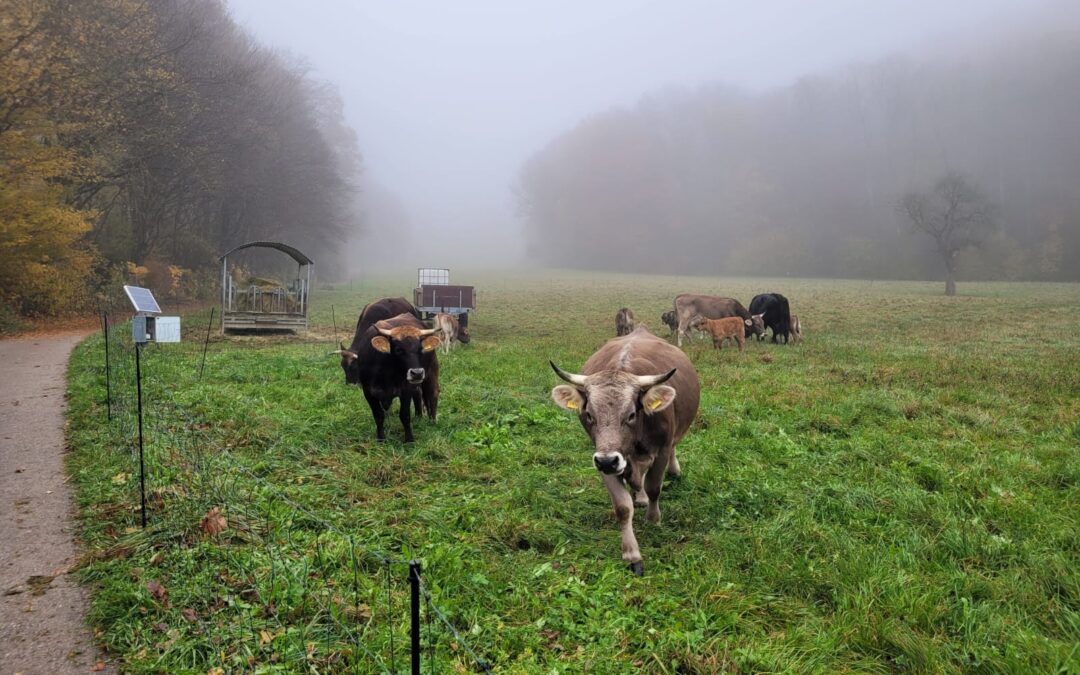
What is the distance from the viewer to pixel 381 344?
7.91 meters

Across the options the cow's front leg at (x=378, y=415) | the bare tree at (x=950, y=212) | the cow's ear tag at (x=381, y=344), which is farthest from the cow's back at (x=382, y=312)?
the bare tree at (x=950, y=212)

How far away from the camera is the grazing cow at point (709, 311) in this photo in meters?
18.2

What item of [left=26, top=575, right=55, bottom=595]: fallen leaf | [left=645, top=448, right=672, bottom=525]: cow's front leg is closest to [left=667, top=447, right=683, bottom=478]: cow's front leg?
[left=645, top=448, right=672, bottom=525]: cow's front leg

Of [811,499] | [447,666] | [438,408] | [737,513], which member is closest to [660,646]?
[447,666]

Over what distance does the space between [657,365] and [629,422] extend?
134 centimetres

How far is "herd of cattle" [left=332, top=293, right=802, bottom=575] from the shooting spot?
4691 millimetres

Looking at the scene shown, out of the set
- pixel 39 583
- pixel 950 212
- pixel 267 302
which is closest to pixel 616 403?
pixel 39 583

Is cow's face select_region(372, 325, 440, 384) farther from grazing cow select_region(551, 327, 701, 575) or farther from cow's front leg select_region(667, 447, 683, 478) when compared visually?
cow's front leg select_region(667, 447, 683, 478)

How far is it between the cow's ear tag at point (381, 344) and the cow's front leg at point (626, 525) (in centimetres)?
419

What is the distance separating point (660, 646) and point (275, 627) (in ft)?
7.96

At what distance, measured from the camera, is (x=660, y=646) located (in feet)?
11.7

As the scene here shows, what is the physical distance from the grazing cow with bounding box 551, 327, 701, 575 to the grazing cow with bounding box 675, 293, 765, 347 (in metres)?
12.9

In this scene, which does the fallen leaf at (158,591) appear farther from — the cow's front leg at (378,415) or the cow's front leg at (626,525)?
the cow's front leg at (378,415)

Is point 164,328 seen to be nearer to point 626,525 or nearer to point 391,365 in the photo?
point 391,365
